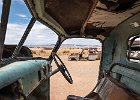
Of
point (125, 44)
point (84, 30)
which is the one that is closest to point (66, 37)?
point (84, 30)

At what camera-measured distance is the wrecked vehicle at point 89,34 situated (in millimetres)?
2971

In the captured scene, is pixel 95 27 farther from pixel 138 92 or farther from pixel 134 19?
pixel 138 92

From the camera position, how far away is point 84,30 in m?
5.83

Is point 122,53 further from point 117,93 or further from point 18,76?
point 18,76

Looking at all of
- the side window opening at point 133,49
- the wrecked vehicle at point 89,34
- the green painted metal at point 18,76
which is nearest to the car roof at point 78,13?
the wrecked vehicle at point 89,34

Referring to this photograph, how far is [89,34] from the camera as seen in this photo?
609cm

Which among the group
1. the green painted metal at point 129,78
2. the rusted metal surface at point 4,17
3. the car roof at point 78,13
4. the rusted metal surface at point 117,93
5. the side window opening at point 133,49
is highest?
the car roof at point 78,13

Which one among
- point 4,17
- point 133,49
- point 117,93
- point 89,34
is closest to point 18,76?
point 4,17

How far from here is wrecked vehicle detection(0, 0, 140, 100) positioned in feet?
9.75

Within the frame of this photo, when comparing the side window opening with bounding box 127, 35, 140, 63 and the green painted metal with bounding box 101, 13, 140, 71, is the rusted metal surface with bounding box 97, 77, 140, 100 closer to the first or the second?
the green painted metal with bounding box 101, 13, 140, 71

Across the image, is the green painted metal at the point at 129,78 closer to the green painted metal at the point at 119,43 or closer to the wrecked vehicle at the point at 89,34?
the wrecked vehicle at the point at 89,34

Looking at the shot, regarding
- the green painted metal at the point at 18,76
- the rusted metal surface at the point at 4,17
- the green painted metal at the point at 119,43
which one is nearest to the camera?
the rusted metal surface at the point at 4,17

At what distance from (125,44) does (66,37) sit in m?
1.91

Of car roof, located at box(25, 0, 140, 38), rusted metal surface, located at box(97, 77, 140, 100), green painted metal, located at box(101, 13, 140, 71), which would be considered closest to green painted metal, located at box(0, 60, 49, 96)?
car roof, located at box(25, 0, 140, 38)
